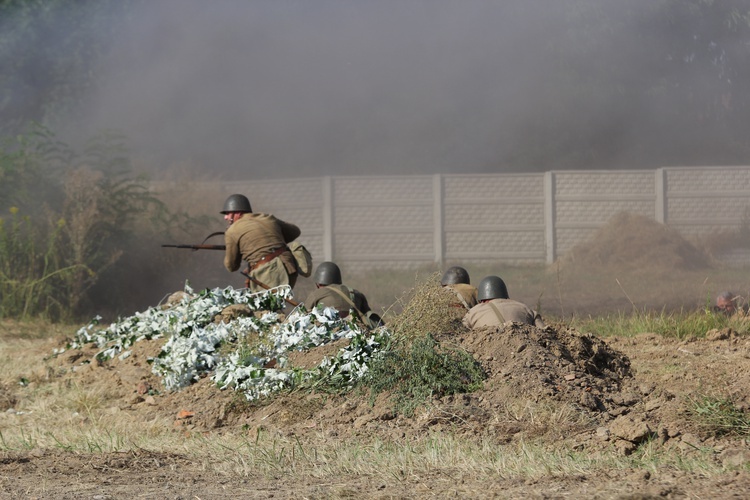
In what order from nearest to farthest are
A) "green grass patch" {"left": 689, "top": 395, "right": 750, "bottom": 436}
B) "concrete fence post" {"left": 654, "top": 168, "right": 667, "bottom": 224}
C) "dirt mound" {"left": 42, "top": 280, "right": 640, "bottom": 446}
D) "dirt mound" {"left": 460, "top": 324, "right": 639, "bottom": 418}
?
"green grass patch" {"left": 689, "top": 395, "right": 750, "bottom": 436}, "dirt mound" {"left": 42, "top": 280, "right": 640, "bottom": 446}, "dirt mound" {"left": 460, "top": 324, "right": 639, "bottom": 418}, "concrete fence post" {"left": 654, "top": 168, "right": 667, "bottom": 224}

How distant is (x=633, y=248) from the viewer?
2083cm

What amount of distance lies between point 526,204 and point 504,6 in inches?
165

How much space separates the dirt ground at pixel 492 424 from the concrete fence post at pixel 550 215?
12.7 meters

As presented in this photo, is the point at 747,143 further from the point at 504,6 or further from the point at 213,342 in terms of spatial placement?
the point at 213,342

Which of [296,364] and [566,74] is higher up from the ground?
[566,74]

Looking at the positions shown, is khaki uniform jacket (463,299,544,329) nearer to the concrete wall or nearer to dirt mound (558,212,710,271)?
the concrete wall

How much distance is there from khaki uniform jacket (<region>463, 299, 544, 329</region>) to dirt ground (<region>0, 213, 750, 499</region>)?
213 mm

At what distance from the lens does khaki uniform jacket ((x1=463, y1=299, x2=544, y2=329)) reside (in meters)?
7.37

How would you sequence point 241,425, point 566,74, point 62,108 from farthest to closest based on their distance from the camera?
point 566,74 < point 62,108 < point 241,425

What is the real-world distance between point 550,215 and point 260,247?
38.8 feet

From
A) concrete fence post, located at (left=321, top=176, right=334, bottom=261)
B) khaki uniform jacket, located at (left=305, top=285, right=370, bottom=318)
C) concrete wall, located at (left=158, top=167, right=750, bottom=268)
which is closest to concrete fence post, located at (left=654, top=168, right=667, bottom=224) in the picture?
concrete wall, located at (left=158, top=167, right=750, bottom=268)

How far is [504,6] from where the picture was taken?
21734 millimetres

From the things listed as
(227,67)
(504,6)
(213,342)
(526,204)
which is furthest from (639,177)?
(213,342)

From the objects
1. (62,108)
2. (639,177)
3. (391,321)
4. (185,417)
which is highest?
(62,108)
